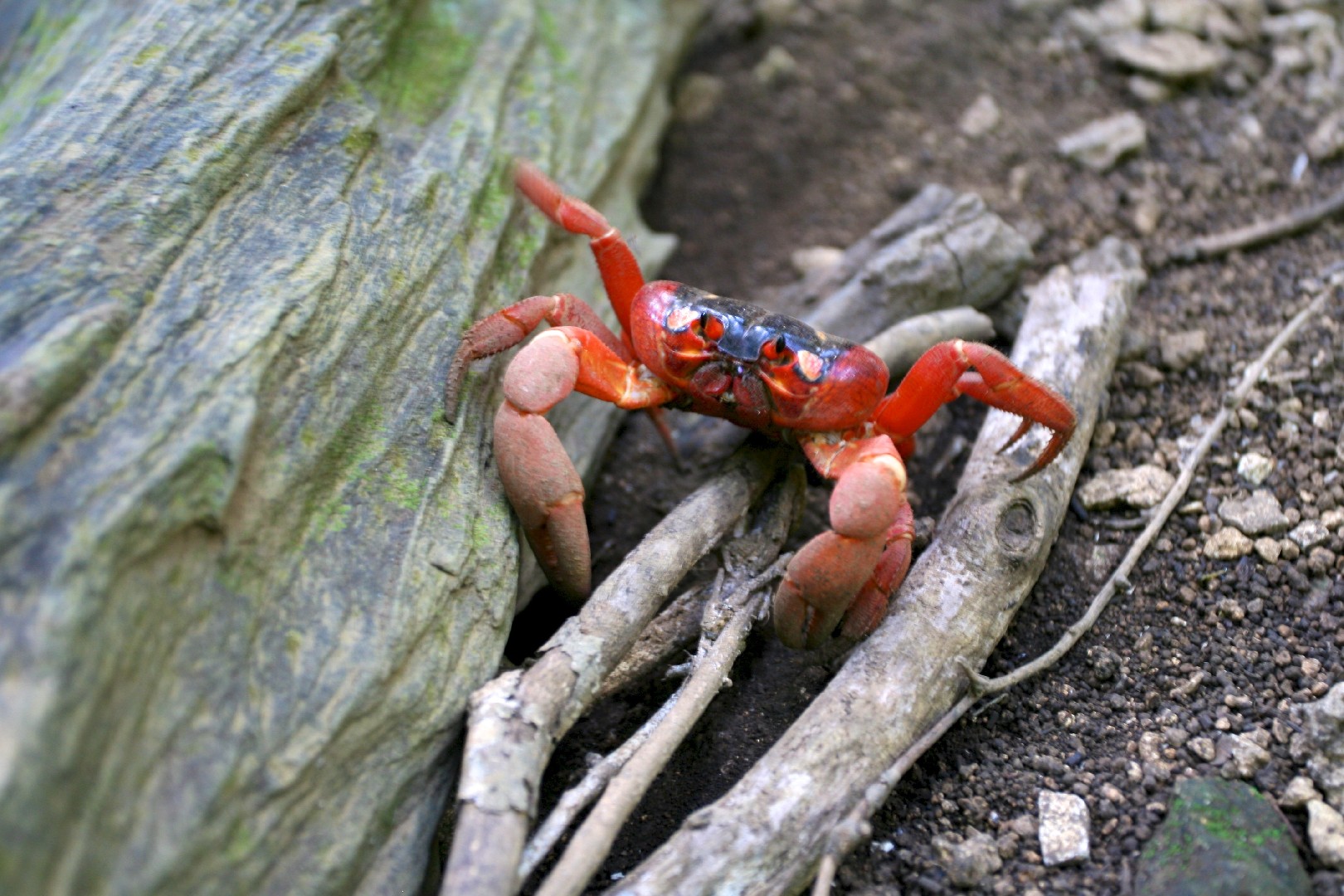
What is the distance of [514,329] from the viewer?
3512 millimetres

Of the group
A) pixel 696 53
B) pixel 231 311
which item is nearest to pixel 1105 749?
pixel 231 311

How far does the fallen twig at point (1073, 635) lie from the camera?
2.67 m

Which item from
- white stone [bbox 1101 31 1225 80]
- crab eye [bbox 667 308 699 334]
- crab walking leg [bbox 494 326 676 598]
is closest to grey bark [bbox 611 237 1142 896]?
crab walking leg [bbox 494 326 676 598]

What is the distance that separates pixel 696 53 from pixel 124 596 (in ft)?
16.9

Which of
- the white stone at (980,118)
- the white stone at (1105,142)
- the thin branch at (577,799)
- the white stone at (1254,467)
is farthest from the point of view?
the white stone at (980,118)

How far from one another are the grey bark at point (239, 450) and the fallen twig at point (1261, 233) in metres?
2.94

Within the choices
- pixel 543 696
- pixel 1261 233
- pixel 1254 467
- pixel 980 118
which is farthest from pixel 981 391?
pixel 980 118

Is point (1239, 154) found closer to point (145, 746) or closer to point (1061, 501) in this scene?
point (1061, 501)

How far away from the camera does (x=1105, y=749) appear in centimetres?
311

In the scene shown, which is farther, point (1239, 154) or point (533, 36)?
point (1239, 154)

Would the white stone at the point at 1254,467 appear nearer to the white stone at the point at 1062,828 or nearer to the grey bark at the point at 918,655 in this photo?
the grey bark at the point at 918,655

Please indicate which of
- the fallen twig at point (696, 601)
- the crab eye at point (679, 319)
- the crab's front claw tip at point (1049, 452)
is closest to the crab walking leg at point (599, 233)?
the crab eye at point (679, 319)

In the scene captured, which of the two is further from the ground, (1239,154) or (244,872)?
(244,872)

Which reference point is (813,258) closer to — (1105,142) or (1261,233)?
(1105,142)
